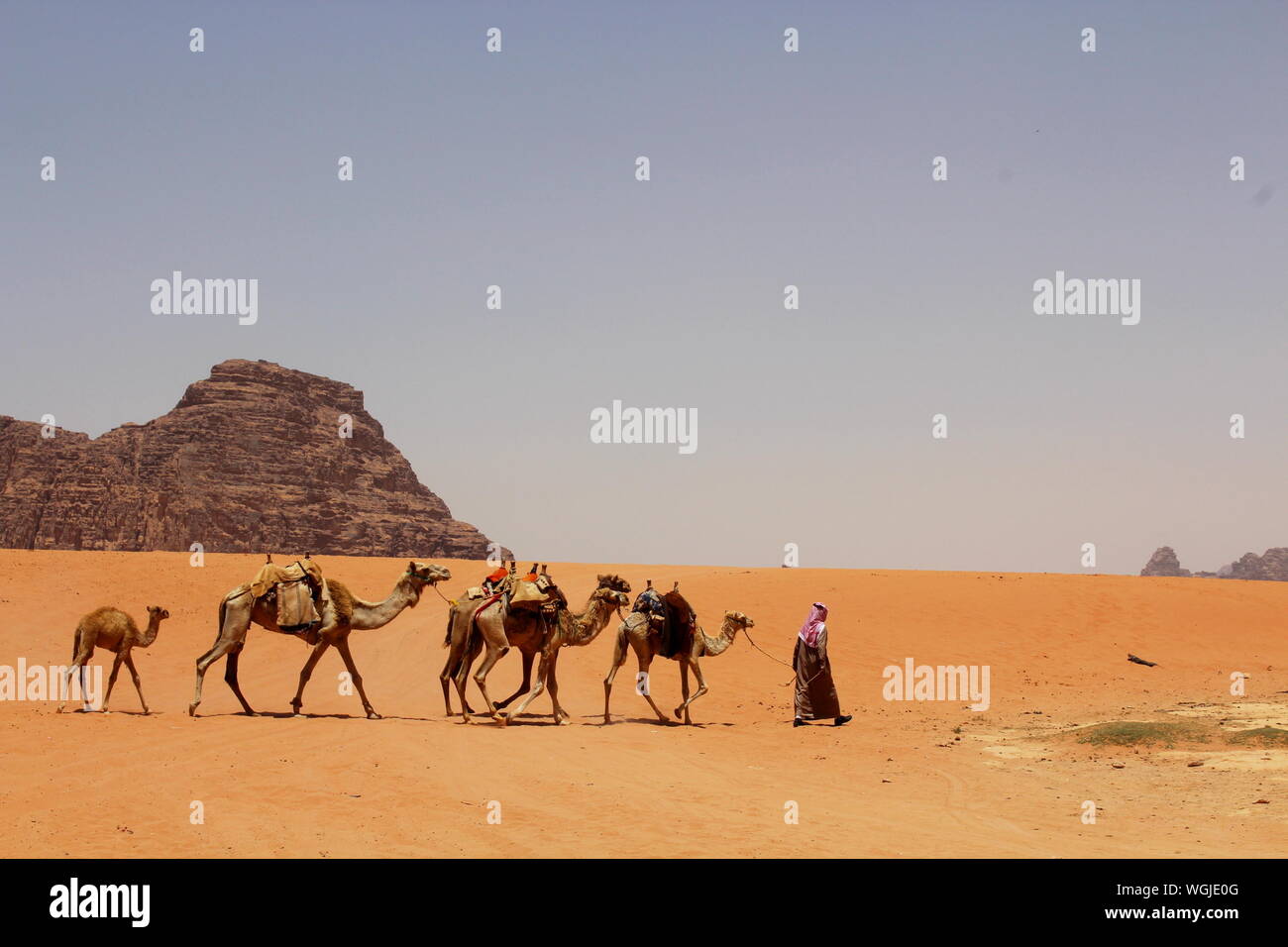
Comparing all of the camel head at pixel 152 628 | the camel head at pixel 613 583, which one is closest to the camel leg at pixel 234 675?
the camel head at pixel 152 628

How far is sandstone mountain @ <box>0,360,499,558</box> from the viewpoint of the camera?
153375 mm

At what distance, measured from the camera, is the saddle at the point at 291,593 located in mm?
17297

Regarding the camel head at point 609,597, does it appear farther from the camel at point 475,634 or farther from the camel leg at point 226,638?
the camel leg at point 226,638

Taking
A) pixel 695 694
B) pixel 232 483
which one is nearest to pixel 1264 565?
pixel 232 483

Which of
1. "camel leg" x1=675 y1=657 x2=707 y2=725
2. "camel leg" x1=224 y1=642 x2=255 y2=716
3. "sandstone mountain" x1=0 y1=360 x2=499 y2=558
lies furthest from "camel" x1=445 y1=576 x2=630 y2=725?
"sandstone mountain" x1=0 y1=360 x2=499 y2=558

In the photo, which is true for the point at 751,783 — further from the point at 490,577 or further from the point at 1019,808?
the point at 490,577

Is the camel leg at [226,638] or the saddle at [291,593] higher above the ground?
the saddle at [291,593]

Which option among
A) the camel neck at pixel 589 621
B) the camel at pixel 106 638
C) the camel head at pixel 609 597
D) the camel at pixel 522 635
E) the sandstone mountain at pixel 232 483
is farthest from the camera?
the sandstone mountain at pixel 232 483

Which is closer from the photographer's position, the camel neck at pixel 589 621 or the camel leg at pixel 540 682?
the camel leg at pixel 540 682

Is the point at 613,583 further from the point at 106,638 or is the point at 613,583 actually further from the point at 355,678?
the point at 106,638

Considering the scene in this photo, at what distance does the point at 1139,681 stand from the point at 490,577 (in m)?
18.2

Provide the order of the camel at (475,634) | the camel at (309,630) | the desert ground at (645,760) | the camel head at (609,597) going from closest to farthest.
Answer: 1. the desert ground at (645,760)
2. the camel at (309,630)
3. the camel at (475,634)
4. the camel head at (609,597)

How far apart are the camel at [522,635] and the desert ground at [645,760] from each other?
0.62 metres
